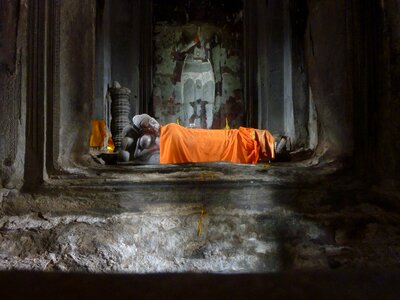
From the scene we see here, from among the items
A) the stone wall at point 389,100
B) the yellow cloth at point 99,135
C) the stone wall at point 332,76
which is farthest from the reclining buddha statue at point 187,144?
the stone wall at point 389,100

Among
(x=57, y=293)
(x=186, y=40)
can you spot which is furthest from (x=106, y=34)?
(x=57, y=293)

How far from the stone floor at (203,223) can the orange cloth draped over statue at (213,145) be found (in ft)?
9.47

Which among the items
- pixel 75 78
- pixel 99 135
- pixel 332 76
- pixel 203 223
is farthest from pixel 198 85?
pixel 203 223

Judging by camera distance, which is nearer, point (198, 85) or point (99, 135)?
point (99, 135)

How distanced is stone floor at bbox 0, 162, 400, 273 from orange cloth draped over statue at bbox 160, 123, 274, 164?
2.89 meters

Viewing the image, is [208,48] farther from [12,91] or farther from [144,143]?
[12,91]

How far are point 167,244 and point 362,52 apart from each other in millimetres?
1775

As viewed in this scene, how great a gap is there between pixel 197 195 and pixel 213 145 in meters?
3.40

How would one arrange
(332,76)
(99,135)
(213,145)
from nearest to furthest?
(332,76)
(213,145)
(99,135)

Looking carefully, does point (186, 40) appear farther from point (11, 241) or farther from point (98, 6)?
point (11, 241)

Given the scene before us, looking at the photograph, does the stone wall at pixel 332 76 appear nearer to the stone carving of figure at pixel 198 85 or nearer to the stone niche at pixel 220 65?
the stone niche at pixel 220 65

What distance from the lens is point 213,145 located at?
5547 millimetres

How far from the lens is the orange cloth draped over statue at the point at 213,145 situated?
5.34 meters

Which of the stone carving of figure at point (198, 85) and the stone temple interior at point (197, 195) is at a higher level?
the stone carving of figure at point (198, 85)
